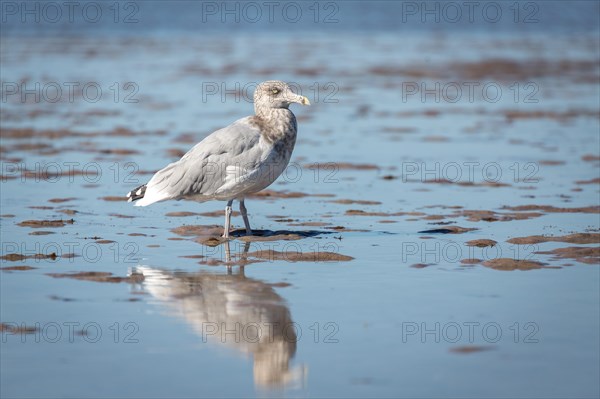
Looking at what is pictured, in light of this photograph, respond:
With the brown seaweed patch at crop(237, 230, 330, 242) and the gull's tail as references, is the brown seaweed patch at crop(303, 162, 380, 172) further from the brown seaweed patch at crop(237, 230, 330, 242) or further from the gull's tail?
the gull's tail

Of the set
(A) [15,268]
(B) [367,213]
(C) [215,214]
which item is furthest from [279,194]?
(A) [15,268]

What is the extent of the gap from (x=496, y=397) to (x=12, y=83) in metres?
24.7

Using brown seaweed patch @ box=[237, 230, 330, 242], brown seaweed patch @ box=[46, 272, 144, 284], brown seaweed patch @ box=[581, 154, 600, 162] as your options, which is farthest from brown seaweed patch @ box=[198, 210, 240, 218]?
brown seaweed patch @ box=[581, 154, 600, 162]

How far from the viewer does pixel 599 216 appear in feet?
39.2

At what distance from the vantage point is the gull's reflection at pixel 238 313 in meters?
6.84

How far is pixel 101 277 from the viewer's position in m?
9.09

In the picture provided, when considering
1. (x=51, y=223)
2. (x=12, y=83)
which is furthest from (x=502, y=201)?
(x=12, y=83)

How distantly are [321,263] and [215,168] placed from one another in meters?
1.67

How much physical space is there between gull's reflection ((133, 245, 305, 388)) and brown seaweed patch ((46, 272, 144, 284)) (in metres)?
0.10

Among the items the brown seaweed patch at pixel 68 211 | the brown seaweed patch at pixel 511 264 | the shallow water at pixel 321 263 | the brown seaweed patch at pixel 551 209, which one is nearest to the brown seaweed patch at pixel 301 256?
the shallow water at pixel 321 263

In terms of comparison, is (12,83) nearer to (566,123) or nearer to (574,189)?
(566,123)

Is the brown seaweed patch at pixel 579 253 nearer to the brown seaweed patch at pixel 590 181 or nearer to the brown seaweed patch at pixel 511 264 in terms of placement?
the brown seaweed patch at pixel 511 264

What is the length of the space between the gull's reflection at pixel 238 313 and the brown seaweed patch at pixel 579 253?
2815 millimetres

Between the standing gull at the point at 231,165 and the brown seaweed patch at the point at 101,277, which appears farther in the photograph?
the standing gull at the point at 231,165
